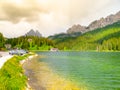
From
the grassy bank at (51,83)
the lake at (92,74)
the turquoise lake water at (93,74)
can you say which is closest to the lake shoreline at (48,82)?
the grassy bank at (51,83)

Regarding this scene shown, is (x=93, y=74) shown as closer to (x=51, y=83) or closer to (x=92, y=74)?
(x=92, y=74)

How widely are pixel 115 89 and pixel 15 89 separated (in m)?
17.5

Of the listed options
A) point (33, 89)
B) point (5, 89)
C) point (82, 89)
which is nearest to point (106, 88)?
point (82, 89)

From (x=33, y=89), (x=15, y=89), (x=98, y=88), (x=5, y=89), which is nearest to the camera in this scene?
(x=5, y=89)

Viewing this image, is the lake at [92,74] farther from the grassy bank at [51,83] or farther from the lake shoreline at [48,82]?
the lake shoreline at [48,82]

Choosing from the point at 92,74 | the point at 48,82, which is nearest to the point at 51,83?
the point at 48,82

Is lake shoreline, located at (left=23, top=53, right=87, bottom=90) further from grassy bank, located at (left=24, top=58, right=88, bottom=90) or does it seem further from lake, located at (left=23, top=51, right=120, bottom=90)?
lake, located at (left=23, top=51, right=120, bottom=90)

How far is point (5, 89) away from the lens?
26625 millimetres

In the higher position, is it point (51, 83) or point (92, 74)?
point (92, 74)

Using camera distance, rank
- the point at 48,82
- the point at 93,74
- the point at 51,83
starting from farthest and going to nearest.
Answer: the point at 93,74
the point at 48,82
the point at 51,83

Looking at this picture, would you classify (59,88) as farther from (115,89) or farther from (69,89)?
(115,89)

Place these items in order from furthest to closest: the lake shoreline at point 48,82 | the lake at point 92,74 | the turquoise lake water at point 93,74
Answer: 1. the turquoise lake water at point 93,74
2. the lake at point 92,74
3. the lake shoreline at point 48,82

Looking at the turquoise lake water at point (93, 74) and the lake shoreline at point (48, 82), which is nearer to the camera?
the lake shoreline at point (48, 82)

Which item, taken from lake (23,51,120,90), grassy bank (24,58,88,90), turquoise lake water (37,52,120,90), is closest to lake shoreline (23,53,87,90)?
grassy bank (24,58,88,90)
